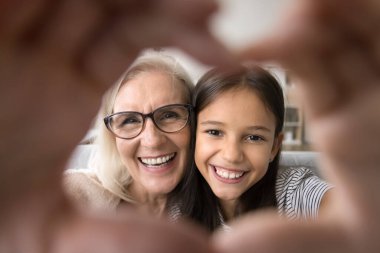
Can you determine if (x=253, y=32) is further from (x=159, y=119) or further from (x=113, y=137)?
(x=113, y=137)

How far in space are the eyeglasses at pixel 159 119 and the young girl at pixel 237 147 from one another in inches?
1.6

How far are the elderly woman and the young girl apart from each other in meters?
0.04

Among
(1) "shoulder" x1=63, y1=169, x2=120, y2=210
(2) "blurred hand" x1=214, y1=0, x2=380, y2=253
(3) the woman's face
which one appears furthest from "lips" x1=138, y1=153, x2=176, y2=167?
(2) "blurred hand" x1=214, y1=0, x2=380, y2=253

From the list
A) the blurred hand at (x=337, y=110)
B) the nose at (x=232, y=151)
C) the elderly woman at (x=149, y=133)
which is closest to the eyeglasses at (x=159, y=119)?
the elderly woman at (x=149, y=133)

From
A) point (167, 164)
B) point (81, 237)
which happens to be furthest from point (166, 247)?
point (167, 164)

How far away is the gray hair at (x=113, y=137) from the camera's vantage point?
959 mm

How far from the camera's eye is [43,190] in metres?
0.21

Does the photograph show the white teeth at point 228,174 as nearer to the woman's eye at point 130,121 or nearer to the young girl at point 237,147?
the young girl at point 237,147

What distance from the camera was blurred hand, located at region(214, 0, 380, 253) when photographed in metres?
0.18

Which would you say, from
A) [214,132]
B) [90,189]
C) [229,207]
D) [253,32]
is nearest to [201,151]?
[214,132]

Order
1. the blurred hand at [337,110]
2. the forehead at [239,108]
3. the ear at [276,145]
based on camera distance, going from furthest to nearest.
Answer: the ear at [276,145]
the forehead at [239,108]
the blurred hand at [337,110]

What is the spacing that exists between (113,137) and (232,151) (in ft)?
1.03

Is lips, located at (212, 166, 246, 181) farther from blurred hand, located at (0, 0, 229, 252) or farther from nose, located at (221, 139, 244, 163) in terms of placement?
blurred hand, located at (0, 0, 229, 252)

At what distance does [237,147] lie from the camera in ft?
2.94
